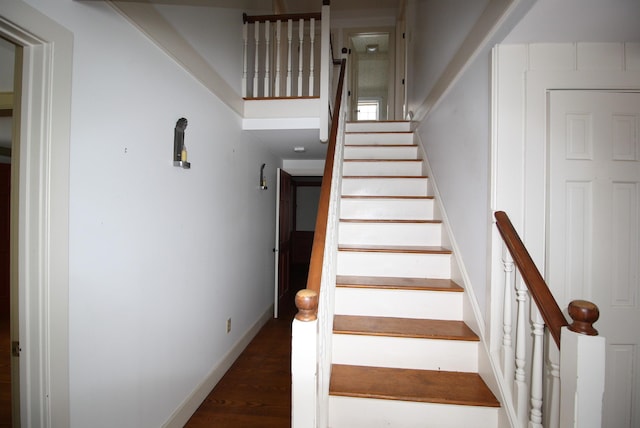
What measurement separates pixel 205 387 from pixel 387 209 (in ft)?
6.51

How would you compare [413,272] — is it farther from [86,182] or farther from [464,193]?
[86,182]

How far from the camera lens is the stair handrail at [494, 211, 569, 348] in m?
1.06

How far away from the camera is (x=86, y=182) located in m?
1.18

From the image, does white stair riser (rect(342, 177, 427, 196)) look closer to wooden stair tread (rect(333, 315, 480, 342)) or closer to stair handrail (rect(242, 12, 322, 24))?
wooden stair tread (rect(333, 315, 480, 342))

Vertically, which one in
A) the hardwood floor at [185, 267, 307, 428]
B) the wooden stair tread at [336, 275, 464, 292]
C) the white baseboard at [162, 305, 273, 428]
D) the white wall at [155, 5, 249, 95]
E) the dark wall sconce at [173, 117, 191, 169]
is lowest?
the hardwood floor at [185, 267, 307, 428]

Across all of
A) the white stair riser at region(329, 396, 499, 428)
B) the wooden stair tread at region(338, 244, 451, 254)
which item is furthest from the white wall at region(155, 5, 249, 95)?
the white stair riser at region(329, 396, 499, 428)

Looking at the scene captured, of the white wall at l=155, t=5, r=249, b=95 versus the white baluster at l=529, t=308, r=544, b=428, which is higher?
the white wall at l=155, t=5, r=249, b=95

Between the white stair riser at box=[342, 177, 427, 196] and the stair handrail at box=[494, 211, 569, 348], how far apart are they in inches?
49.7

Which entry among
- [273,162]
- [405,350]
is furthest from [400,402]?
[273,162]

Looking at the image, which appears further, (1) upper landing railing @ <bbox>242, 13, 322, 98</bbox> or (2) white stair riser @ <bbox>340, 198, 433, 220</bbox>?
(1) upper landing railing @ <bbox>242, 13, 322, 98</bbox>

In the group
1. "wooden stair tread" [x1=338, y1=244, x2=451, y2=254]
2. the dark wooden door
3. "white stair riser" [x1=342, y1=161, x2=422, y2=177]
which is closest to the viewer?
"wooden stair tread" [x1=338, y1=244, x2=451, y2=254]

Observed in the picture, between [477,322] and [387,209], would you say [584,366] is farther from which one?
[387,209]

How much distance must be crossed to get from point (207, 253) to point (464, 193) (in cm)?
188

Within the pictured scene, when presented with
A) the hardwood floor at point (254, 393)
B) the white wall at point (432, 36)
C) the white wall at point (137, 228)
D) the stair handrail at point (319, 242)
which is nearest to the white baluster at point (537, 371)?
the stair handrail at point (319, 242)
